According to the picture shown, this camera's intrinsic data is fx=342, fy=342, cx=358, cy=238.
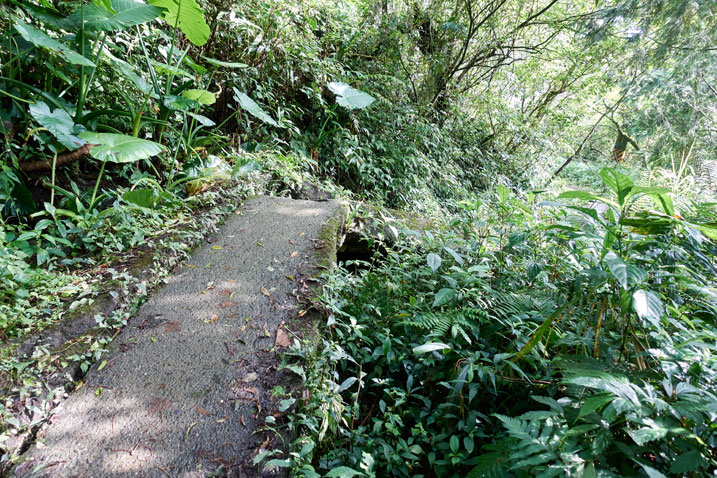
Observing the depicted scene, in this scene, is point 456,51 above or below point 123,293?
above

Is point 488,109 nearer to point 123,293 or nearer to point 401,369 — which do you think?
point 401,369

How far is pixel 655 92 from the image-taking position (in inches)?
334

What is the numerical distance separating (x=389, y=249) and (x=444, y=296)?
1.06 meters

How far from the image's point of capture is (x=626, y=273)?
1241mm

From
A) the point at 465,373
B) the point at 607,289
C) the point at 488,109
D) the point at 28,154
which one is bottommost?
the point at 465,373

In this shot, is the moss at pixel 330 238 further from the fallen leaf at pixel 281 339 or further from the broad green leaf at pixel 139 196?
the broad green leaf at pixel 139 196

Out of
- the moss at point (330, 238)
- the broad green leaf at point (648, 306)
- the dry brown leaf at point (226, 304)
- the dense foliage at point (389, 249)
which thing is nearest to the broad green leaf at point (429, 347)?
the dense foliage at point (389, 249)

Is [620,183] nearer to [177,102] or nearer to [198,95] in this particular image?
[177,102]

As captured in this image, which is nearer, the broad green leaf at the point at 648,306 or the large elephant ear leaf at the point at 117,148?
the broad green leaf at the point at 648,306

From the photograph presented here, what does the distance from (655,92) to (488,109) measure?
175 inches

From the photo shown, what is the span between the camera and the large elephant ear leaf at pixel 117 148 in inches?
85.9

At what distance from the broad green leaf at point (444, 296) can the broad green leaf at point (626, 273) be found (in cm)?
88

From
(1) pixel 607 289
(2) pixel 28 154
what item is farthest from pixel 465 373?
(2) pixel 28 154

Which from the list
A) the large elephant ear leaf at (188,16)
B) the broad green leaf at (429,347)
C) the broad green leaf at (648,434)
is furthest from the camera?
the large elephant ear leaf at (188,16)
